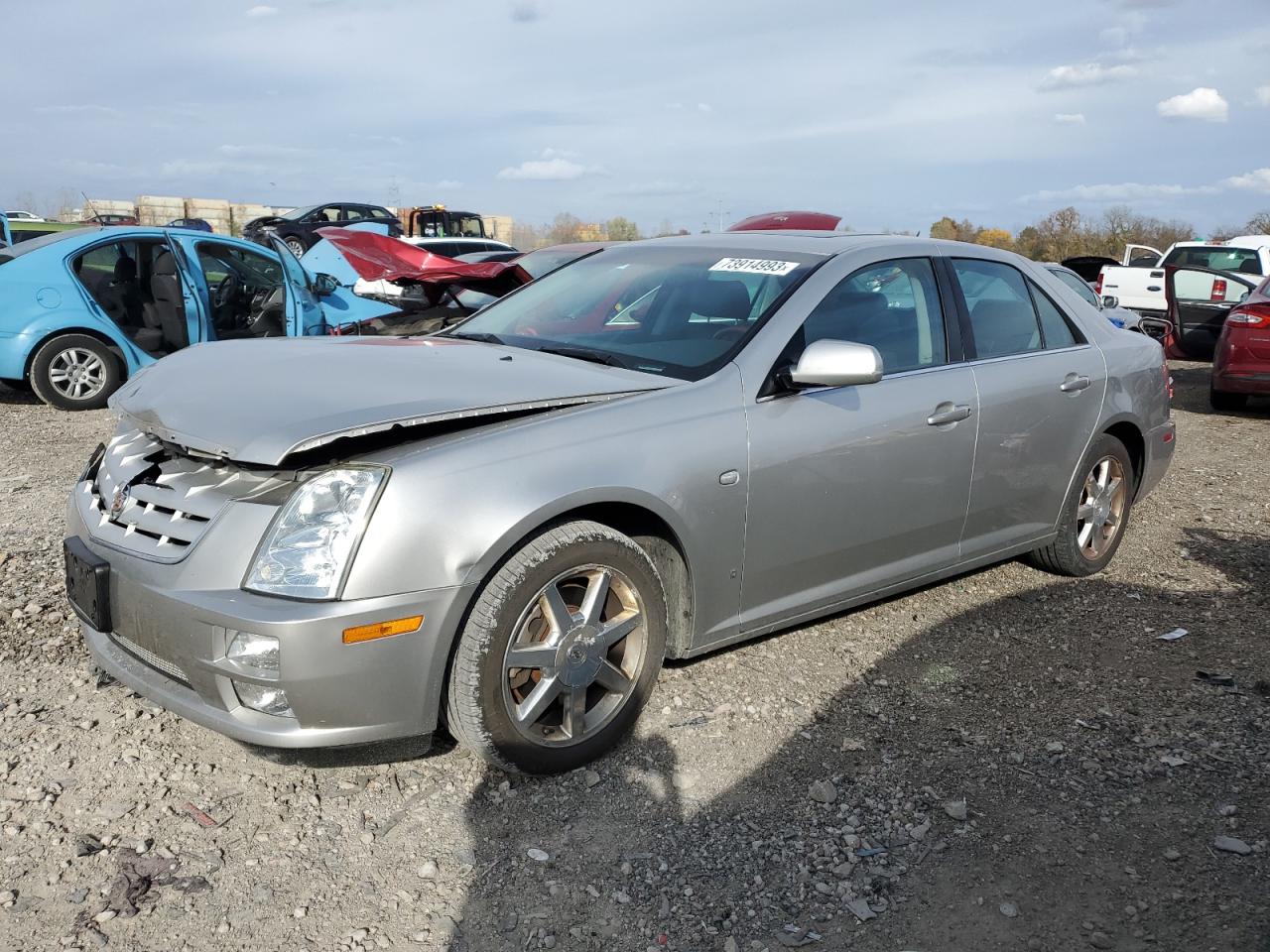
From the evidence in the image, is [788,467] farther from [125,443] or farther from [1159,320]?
[1159,320]

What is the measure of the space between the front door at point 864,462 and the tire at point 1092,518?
0.93 metres

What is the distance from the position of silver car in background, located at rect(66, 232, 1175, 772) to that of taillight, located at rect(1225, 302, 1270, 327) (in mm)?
5978

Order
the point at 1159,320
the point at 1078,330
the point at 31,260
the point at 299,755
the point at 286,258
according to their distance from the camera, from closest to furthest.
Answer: the point at 299,755, the point at 1078,330, the point at 31,260, the point at 286,258, the point at 1159,320

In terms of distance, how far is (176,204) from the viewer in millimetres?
47438

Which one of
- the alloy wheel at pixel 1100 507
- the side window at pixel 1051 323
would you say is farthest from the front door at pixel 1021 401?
the alloy wheel at pixel 1100 507

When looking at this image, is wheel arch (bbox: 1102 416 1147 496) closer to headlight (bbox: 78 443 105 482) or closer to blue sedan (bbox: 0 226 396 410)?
headlight (bbox: 78 443 105 482)

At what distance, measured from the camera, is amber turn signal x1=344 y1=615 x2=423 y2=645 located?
2.75 m

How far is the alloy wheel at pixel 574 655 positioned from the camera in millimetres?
3111

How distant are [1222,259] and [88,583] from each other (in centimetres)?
1727

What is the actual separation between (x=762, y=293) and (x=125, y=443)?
2.17 m

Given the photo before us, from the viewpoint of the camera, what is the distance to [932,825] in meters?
3.08

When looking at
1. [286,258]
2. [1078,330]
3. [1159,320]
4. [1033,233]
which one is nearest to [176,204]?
[1033,233]

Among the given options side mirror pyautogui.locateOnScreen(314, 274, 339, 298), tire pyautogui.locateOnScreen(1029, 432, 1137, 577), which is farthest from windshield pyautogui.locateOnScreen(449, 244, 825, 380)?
side mirror pyautogui.locateOnScreen(314, 274, 339, 298)

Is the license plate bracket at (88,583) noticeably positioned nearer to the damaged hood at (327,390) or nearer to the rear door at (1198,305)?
the damaged hood at (327,390)
